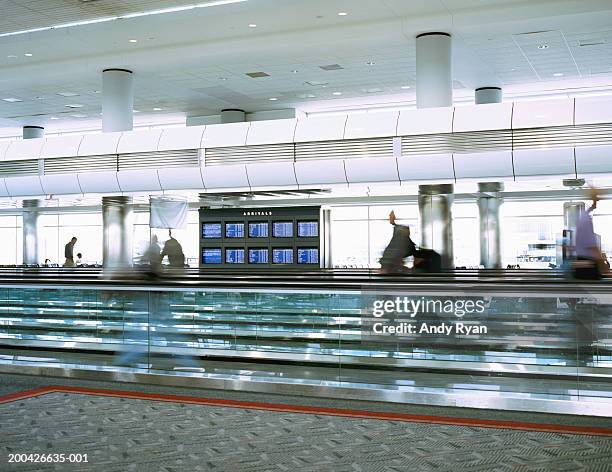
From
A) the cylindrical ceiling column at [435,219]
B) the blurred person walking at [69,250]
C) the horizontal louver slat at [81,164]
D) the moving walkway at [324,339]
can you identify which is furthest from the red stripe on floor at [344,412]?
the blurred person walking at [69,250]

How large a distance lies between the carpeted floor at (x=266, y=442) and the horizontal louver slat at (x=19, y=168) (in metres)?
10.8

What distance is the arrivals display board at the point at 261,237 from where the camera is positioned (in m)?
19.7

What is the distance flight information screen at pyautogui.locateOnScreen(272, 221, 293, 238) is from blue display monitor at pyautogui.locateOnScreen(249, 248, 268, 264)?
553mm

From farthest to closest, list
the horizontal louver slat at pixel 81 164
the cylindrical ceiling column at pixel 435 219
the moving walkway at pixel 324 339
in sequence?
the cylindrical ceiling column at pixel 435 219, the horizontal louver slat at pixel 81 164, the moving walkway at pixel 324 339

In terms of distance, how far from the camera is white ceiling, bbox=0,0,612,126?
13.1 metres

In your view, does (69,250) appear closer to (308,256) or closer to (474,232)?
(308,256)

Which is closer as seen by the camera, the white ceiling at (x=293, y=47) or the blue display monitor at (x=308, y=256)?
the white ceiling at (x=293, y=47)

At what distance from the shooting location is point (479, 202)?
79.3 ft

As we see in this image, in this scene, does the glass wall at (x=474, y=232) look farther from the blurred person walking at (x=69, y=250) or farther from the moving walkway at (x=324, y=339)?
the moving walkway at (x=324, y=339)

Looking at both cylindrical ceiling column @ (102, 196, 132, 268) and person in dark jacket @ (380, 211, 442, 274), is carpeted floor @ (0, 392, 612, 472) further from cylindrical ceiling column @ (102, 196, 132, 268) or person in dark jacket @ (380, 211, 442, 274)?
cylindrical ceiling column @ (102, 196, 132, 268)

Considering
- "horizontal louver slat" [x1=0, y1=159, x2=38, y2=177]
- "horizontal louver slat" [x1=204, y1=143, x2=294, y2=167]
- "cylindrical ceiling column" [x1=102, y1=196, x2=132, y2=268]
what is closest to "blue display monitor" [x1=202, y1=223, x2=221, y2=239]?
"cylindrical ceiling column" [x1=102, y1=196, x2=132, y2=268]

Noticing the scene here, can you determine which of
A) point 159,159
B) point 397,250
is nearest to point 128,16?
point 159,159

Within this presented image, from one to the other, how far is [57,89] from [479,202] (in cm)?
1376

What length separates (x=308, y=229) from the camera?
1978 cm
